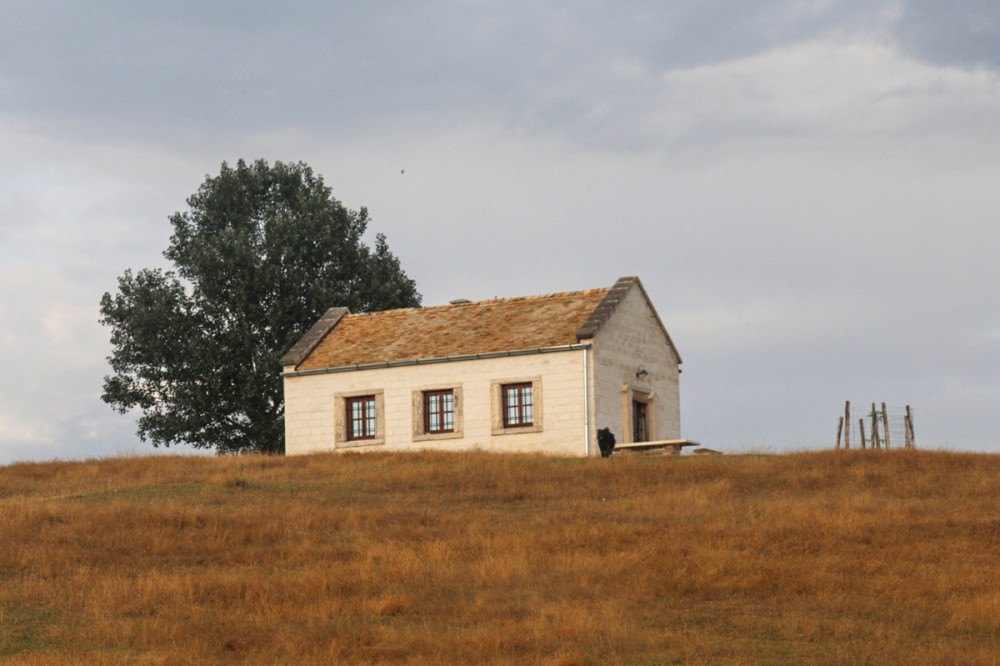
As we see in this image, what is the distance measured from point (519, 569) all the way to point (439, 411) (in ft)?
71.8

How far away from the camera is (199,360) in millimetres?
50656

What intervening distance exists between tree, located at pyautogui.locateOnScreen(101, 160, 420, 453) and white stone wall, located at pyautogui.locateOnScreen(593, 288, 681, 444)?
15751 mm

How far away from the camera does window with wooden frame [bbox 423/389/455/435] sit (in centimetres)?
3938

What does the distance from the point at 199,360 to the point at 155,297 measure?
3.58m

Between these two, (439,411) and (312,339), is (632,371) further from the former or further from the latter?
(312,339)

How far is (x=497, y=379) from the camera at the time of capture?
38562 mm

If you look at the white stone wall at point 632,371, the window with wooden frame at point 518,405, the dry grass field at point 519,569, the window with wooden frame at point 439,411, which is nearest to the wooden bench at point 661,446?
the white stone wall at point 632,371

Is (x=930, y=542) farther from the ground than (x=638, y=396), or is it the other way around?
(x=638, y=396)

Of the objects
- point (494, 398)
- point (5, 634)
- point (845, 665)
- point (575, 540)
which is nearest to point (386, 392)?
point (494, 398)

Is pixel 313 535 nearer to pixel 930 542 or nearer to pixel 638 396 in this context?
pixel 930 542

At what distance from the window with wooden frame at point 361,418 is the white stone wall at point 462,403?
29cm

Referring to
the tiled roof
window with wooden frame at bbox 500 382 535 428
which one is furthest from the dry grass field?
the tiled roof

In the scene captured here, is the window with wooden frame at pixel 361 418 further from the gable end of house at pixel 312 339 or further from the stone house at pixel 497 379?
the gable end of house at pixel 312 339

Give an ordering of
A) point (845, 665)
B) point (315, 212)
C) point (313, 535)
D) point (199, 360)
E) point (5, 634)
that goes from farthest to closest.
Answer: point (315, 212)
point (199, 360)
point (313, 535)
point (5, 634)
point (845, 665)
